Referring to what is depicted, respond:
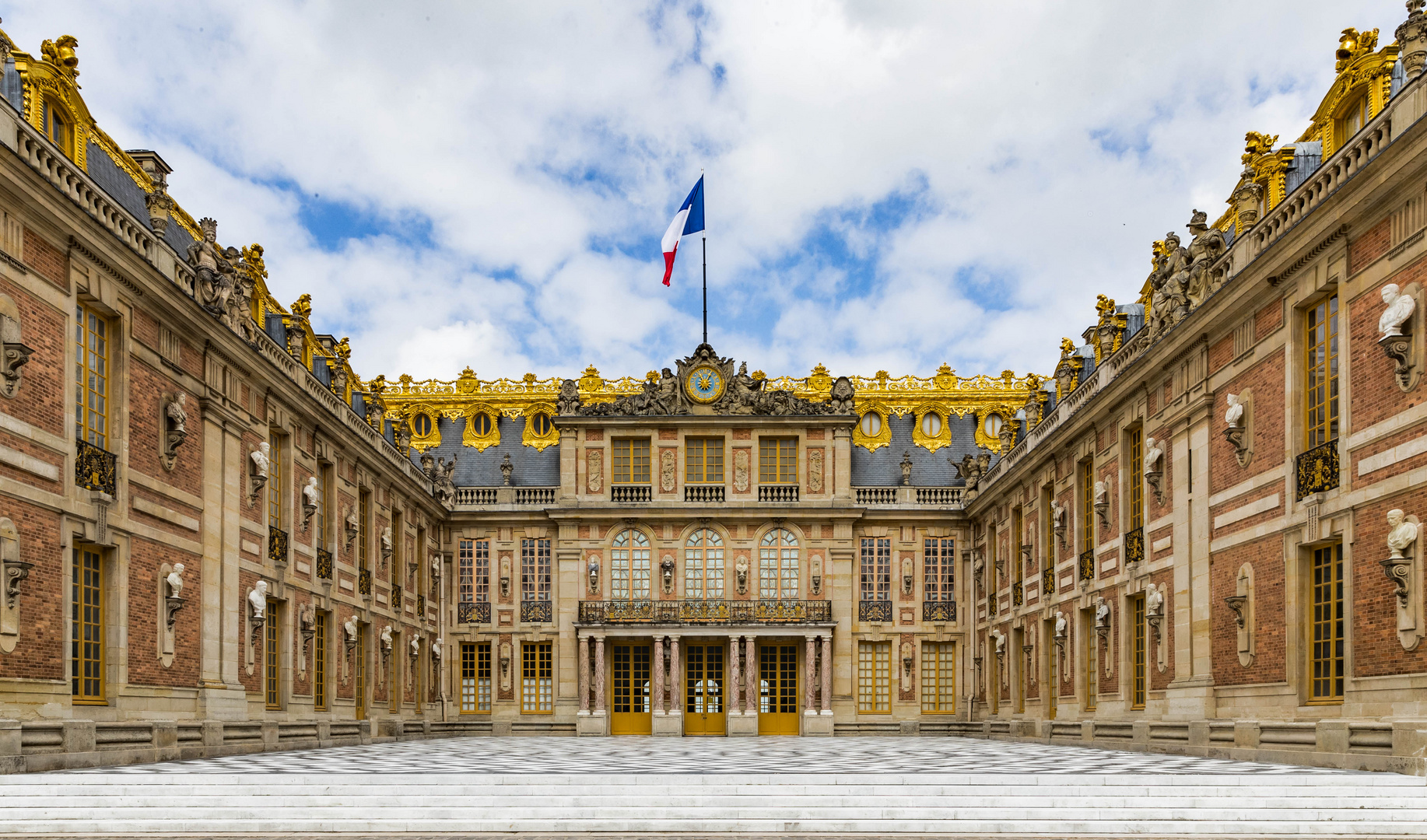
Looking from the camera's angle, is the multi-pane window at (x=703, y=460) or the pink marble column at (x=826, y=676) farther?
the multi-pane window at (x=703, y=460)

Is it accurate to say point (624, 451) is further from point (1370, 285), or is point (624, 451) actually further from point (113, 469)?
point (1370, 285)

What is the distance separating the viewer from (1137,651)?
90.2 feet

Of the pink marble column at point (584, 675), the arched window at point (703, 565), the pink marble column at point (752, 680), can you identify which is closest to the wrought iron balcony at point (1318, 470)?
the pink marble column at point (752, 680)

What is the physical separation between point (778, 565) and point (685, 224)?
38.2ft

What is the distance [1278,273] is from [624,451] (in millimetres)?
27767

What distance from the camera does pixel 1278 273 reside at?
2025 cm

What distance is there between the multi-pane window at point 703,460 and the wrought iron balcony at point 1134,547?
19.4m

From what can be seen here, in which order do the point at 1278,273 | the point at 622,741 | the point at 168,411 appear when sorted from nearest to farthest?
1. the point at 1278,273
2. the point at 168,411
3. the point at 622,741

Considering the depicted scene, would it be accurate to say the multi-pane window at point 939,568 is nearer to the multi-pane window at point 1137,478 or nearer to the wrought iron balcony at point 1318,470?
the multi-pane window at point 1137,478

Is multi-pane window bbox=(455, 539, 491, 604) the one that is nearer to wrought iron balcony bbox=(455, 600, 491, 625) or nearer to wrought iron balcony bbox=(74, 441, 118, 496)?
wrought iron balcony bbox=(455, 600, 491, 625)

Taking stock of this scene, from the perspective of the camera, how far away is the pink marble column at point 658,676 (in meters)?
42.9

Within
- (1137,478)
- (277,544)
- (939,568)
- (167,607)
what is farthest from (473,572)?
(1137,478)

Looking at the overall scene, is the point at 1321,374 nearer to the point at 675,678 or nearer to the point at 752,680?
the point at 752,680

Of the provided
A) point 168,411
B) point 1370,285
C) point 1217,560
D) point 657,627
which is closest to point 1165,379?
point 1217,560
